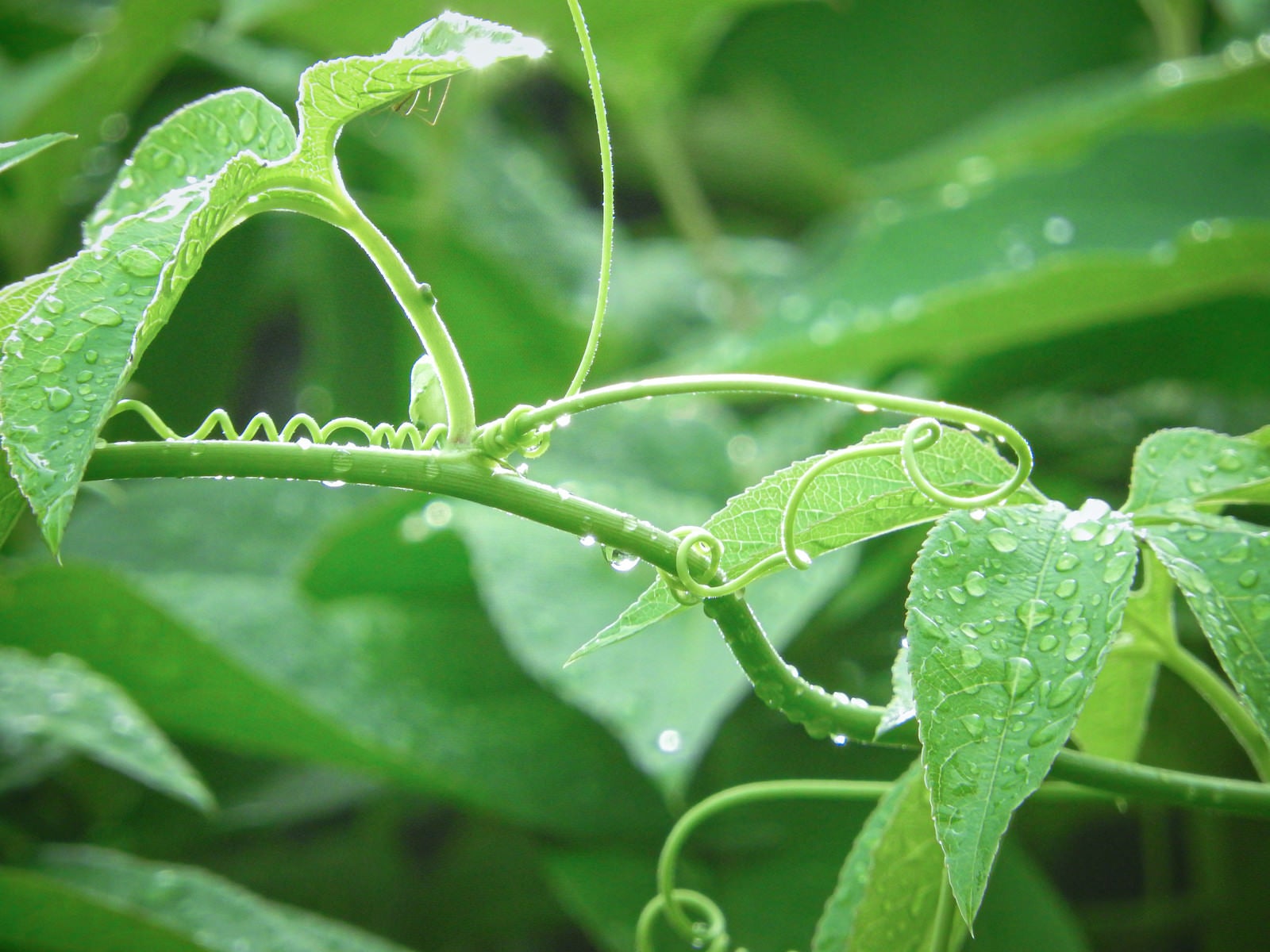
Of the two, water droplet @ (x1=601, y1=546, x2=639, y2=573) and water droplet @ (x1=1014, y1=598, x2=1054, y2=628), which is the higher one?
water droplet @ (x1=1014, y1=598, x2=1054, y2=628)

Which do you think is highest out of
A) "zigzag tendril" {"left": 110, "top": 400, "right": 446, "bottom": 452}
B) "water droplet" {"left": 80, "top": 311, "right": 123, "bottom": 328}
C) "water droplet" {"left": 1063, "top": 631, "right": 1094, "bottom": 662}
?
"water droplet" {"left": 80, "top": 311, "right": 123, "bottom": 328}

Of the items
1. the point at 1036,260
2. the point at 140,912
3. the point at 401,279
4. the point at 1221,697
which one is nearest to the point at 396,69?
the point at 401,279

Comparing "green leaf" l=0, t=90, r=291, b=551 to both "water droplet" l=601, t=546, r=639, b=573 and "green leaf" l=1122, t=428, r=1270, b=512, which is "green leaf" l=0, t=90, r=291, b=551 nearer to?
"water droplet" l=601, t=546, r=639, b=573

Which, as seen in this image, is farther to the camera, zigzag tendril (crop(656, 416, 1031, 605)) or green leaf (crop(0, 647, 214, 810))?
green leaf (crop(0, 647, 214, 810))

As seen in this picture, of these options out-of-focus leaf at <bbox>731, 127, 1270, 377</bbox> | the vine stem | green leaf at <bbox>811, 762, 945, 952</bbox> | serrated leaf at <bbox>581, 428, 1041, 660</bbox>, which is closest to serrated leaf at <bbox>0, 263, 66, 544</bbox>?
the vine stem

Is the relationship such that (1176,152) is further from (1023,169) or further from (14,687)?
(14,687)

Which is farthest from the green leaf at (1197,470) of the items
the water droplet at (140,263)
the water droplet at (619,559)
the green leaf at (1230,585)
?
the water droplet at (140,263)
